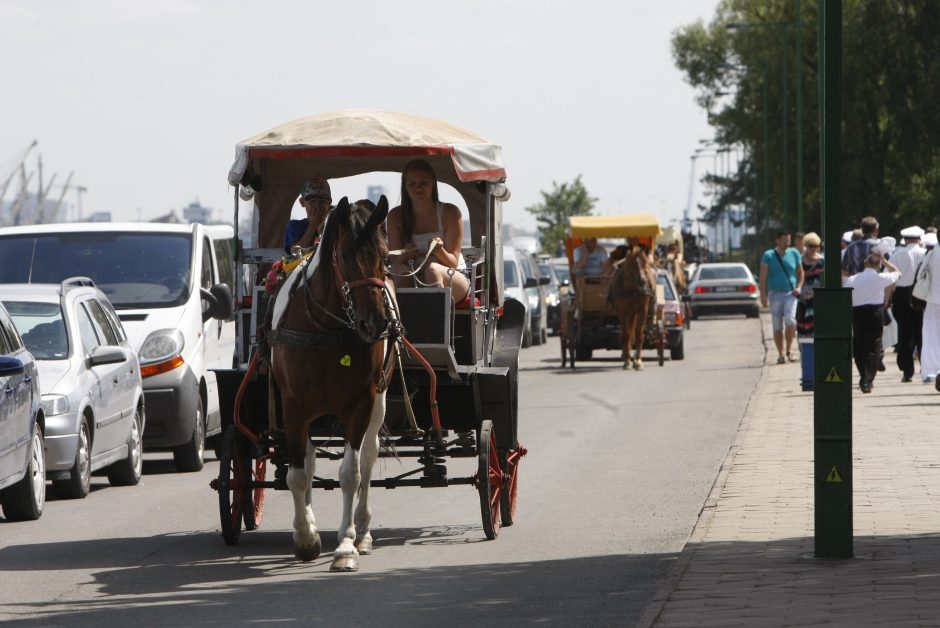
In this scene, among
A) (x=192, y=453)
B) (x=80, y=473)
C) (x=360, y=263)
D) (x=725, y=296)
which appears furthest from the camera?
(x=725, y=296)

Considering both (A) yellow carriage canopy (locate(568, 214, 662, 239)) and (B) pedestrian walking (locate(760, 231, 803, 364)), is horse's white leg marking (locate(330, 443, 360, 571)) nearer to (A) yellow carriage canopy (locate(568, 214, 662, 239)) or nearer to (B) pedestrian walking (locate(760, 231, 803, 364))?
(B) pedestrian walking (locate(760, 231, 803, 364))

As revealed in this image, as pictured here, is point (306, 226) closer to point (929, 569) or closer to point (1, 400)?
point (1, 400)

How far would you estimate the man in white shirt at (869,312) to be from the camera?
2061cm

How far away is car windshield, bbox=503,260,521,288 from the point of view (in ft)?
120

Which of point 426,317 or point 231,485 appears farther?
point 426,317

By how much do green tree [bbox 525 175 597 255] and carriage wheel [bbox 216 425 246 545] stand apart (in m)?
112

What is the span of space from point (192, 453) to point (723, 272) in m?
42.7

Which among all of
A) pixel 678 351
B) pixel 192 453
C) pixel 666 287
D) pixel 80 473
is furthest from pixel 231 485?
pixel 666 287

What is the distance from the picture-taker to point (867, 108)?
57125 mm

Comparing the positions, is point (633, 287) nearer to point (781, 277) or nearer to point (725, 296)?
point (781, 277)

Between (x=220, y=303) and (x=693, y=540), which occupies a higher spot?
(x=220, y=303)

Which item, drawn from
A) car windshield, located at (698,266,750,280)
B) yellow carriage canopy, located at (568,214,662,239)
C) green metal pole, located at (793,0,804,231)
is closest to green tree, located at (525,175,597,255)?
car windshield, located at (698,266,750,280)

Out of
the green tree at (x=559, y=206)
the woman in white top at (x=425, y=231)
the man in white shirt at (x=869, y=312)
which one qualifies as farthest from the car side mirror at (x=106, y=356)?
the green tree at (x=559, y=206)

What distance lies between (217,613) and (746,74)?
225 ft
